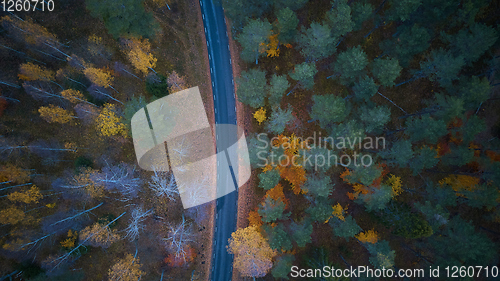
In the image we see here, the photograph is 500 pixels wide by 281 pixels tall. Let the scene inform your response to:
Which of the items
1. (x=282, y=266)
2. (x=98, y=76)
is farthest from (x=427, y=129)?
(x=98, y=76)

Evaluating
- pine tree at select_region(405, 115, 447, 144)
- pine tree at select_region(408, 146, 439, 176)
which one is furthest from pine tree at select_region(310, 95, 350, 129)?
pine tree at select_region(408, 146, 439, 176)

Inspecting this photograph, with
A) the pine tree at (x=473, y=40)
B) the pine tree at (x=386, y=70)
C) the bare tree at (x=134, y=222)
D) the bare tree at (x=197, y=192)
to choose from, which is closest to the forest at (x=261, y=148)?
the bare tree at (x=134, y=222)

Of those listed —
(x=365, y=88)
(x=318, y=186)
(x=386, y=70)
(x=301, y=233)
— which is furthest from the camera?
(x=301, y=233)

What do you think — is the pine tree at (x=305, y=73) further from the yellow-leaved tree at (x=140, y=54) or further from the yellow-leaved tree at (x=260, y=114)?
the yellow-leaved tree at (x=140, y=54)

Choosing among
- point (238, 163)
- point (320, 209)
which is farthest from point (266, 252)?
point (238, 163)

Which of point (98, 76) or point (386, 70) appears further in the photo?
point (98, 76)

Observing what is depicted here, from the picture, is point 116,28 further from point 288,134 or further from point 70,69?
point 288,134

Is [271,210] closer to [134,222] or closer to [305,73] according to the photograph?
[305,73]
